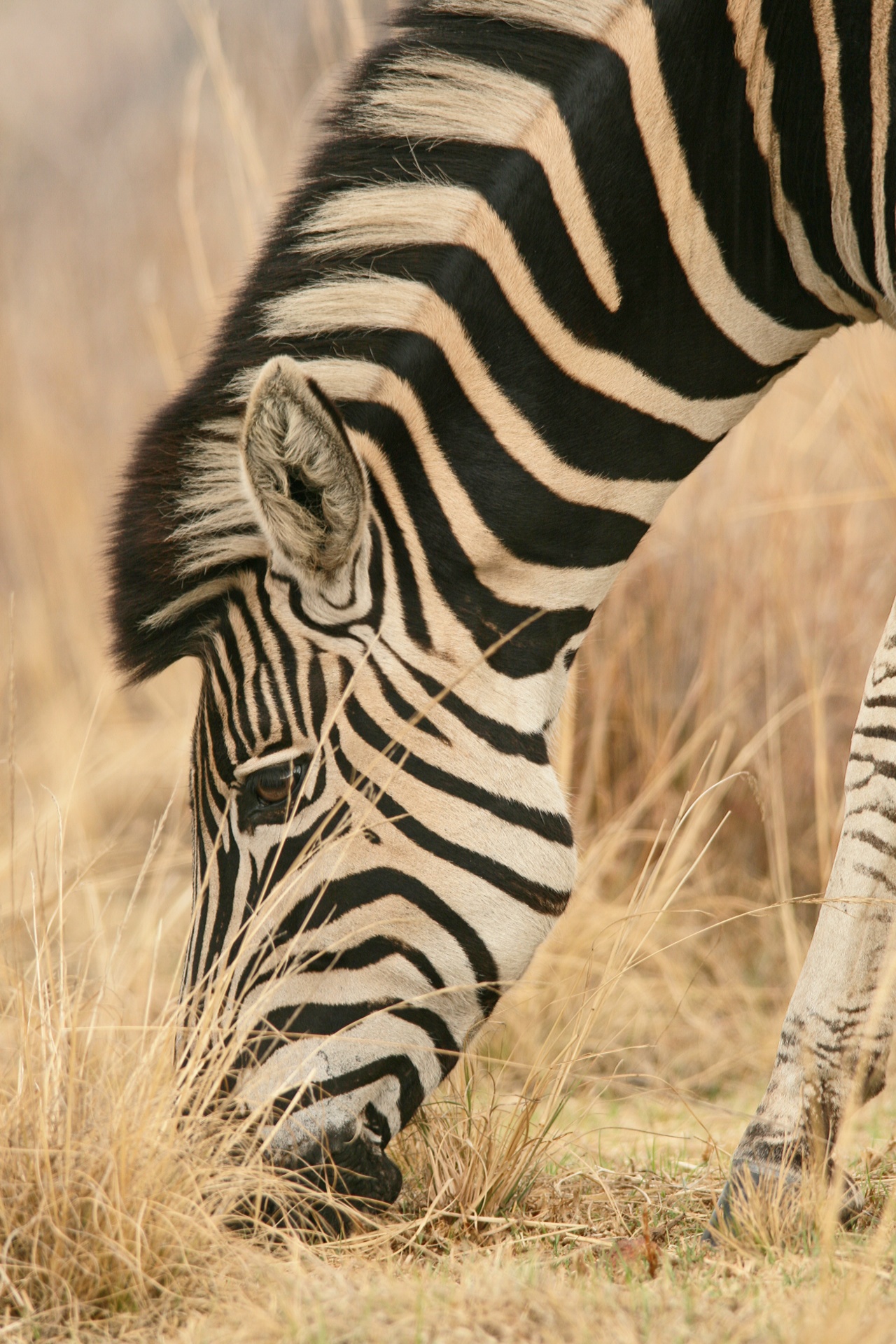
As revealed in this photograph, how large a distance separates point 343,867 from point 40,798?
13.6ft

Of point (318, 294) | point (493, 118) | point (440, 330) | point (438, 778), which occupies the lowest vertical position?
point (438, 778)

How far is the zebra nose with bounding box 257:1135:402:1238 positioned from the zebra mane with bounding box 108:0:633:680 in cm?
98

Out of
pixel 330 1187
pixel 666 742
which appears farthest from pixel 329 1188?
pixel 666 742

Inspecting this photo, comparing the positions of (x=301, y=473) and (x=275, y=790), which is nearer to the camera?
(x=301, y=473)

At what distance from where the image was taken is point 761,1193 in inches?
84.0

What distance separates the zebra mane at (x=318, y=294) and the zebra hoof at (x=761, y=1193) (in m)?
1.45

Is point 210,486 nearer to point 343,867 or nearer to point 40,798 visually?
point 343,867

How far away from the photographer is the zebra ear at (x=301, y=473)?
1.98 m

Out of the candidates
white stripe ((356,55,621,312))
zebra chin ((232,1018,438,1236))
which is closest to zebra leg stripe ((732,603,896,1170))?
zebra chin ((232,1018,438,1236))

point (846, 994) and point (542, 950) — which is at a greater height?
point (846, 994)

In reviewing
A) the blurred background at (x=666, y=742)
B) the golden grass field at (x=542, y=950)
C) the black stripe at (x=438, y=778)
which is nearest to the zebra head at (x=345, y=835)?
the black stripe at (x=438, y=778)

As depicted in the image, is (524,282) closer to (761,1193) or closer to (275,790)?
(275,790)

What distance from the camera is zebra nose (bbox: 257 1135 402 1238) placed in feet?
6.64

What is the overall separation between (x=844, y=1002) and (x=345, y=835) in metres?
1.02
